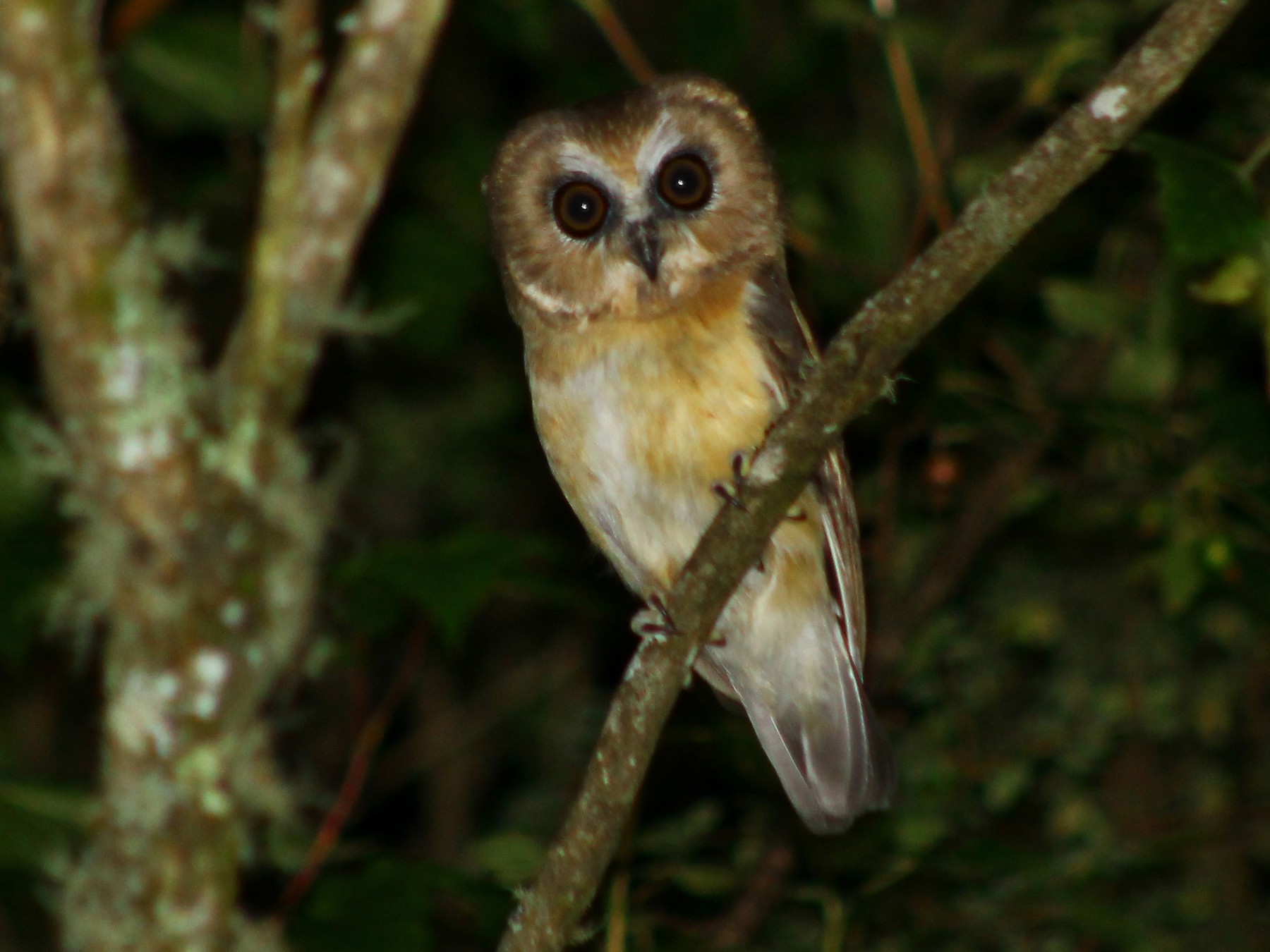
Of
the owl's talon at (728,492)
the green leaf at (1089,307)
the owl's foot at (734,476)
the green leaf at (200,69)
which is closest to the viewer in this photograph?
the owl's talon at (728,492)

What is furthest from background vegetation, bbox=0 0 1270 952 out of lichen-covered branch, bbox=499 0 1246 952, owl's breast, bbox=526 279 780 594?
lichen-covered branch, bbox=499 0 1246 952

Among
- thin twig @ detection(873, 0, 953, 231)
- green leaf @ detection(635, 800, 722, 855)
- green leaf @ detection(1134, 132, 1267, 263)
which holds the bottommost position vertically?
green leaf @ detection(635, 800, 722, 855)

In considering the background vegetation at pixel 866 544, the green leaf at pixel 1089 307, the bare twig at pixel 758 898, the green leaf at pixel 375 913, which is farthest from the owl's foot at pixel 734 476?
the bare twig at pixel 758 898

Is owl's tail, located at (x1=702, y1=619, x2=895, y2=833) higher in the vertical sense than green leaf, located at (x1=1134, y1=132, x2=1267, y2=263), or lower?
lower

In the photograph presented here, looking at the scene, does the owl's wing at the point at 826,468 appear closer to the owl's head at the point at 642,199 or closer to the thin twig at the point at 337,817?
the owl's head at the point at 642,199

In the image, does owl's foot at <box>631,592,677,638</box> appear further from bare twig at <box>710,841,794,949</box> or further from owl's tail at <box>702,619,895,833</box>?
bare twig at <box>710,841,794,949</box>

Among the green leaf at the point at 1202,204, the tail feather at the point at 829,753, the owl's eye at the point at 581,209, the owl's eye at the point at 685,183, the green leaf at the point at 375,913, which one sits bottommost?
the tail feather at the point at 829,753
